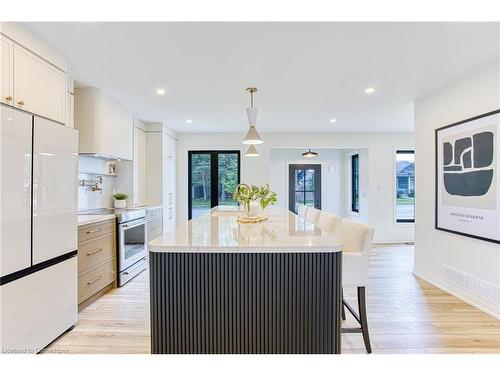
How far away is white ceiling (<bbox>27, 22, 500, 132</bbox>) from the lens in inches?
88.9

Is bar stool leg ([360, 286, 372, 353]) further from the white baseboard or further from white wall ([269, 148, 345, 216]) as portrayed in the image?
white wall ([269, 148, 345, 216])

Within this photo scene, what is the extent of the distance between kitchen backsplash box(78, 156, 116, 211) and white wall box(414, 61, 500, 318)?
4.37 meters

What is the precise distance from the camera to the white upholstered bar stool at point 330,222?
2.59 meters

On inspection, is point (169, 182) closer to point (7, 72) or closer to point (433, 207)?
point (7, 72)

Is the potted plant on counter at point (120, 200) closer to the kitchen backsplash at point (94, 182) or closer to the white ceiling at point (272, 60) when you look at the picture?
the kitchen backsplash at point (94, 182)

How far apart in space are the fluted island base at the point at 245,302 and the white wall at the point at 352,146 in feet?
16.6

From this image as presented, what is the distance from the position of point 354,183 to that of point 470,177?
5.18m

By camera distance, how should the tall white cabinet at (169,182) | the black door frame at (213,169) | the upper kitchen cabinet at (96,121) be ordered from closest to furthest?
1. the upper kitchen cabinet at (96,121)
2. the tall white cabinet at (169,182)
3. the black door frame at (213,169)

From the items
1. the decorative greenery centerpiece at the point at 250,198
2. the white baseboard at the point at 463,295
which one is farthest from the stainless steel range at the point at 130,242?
the white baseboard at the point at 463,295
